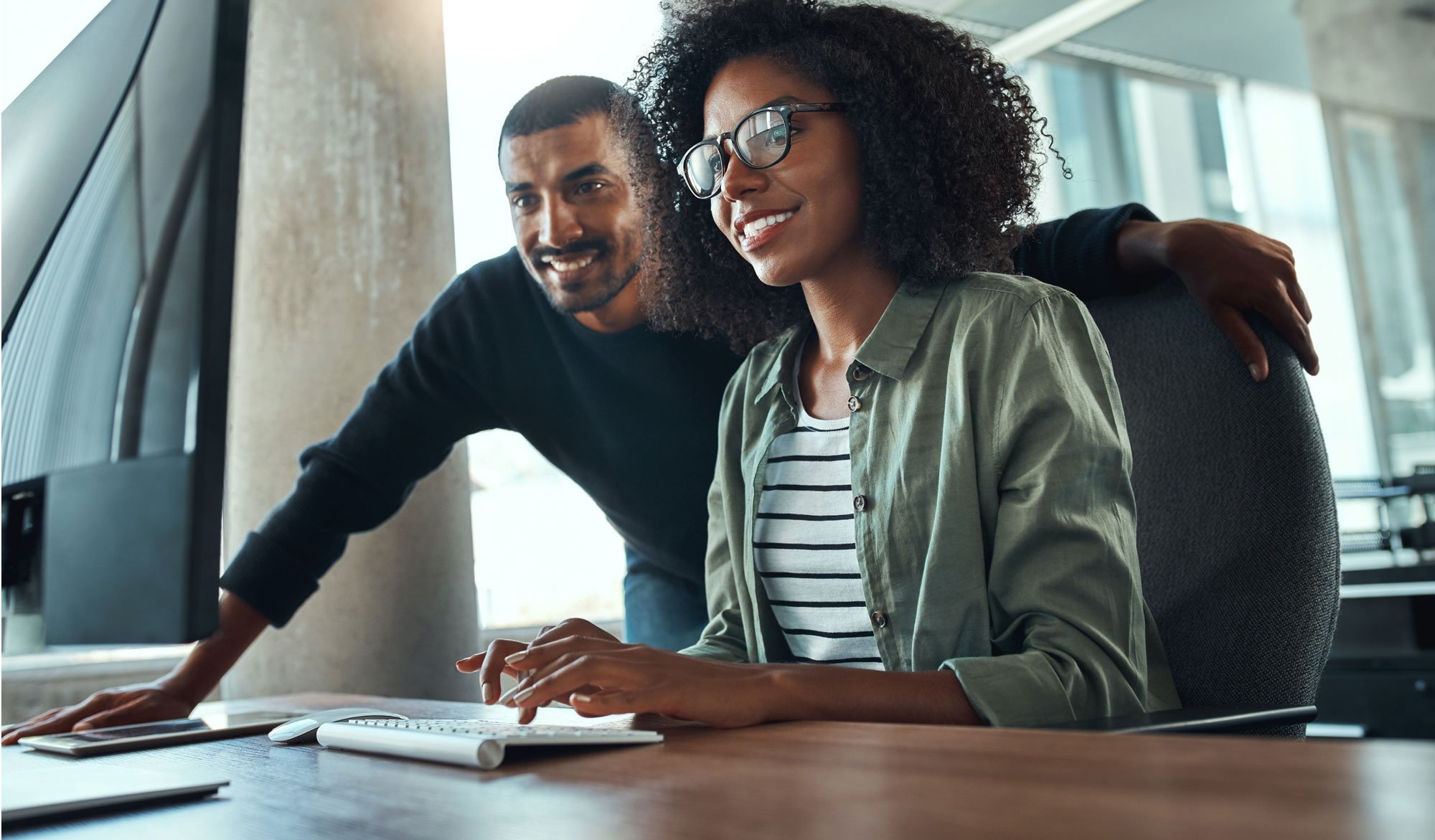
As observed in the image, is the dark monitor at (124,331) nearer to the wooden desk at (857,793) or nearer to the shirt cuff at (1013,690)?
the wooden desk at (857,793)

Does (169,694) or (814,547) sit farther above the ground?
(814,547)

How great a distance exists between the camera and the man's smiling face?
6.35 feet

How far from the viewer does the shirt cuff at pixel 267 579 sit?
5.72 feet

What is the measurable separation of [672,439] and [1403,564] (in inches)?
58.1

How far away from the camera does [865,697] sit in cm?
87

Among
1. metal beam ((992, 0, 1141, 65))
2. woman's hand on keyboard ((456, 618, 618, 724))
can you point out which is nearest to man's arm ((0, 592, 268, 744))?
woman's hand on keyboard ((456, 618, 618, 724))

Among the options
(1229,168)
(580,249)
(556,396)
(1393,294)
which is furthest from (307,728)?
(1229,168)

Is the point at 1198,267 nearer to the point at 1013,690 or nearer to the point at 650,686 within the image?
the point at 1013,690

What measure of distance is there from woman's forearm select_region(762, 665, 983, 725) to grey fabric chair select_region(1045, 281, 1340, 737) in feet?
1.14

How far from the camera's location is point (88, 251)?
2.48ft

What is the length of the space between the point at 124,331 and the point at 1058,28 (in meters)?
3.78

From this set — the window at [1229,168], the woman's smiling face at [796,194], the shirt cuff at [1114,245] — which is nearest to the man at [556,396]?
the woman's smiling face at [796,194]

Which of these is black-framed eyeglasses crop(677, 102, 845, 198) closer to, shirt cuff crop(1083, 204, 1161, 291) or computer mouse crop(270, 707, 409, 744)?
shirt cuff crop(1083, 204, 1161, 291)

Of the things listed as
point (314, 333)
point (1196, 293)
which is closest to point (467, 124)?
point (314, 333)
